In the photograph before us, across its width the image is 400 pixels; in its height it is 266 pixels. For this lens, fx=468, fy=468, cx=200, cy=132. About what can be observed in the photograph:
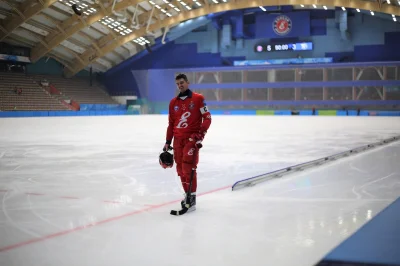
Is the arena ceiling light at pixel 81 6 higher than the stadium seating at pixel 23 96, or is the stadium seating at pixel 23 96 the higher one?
the arena ceiling light at pixel 81 6

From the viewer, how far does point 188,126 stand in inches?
203

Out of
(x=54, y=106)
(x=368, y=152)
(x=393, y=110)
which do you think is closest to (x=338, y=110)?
(x=393, y=110)

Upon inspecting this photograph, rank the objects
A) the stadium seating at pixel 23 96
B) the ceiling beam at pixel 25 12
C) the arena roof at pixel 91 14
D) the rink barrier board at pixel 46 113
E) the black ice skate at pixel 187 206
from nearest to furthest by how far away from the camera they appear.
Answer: the black ice skate at pixel 187 206
the ceiling beam at pixel 25 12
the rink barrier board at pixel 46 113
the arena roof at pixel 91 14
the stadium seating at pixel 23 96

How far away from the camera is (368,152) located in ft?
37.2

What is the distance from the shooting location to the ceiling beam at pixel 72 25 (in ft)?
137

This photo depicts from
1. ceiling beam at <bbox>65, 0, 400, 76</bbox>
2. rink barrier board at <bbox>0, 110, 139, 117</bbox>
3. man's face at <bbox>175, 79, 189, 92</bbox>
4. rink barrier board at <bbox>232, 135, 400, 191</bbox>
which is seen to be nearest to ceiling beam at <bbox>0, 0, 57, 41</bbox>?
rink barrier board at <bbox>0, 110, 139, 117</bbox>

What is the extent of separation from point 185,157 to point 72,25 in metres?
43.5

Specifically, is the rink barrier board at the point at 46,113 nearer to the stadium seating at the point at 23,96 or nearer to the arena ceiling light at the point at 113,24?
the stadium seating at the point at 23,96

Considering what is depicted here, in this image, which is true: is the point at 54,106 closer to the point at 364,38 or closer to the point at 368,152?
the point at 364,38

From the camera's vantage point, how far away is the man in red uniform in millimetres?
5094

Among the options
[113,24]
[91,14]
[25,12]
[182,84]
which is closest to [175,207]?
[182,84]

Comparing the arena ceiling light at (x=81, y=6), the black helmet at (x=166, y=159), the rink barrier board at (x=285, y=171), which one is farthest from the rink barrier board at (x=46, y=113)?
the black helmet at (x=166, y=159)

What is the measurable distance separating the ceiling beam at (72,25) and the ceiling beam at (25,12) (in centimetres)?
536

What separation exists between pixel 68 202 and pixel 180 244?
7.40 feet
